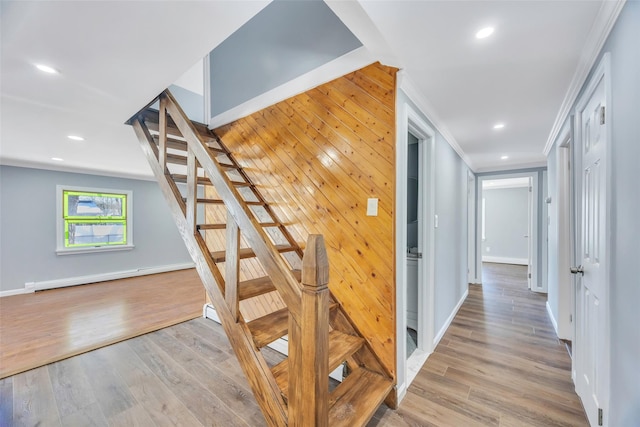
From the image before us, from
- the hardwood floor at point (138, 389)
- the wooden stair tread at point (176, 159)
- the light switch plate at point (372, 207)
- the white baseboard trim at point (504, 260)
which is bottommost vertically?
the hardwood floor at point (138, 389)

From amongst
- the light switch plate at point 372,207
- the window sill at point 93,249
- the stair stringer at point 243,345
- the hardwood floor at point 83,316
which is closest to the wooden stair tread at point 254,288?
the stair stringer at point 243,345

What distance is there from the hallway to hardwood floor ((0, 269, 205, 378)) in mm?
2885

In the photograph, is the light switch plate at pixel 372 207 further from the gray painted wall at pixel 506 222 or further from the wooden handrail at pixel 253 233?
the gray painted wall at pixel 506 222

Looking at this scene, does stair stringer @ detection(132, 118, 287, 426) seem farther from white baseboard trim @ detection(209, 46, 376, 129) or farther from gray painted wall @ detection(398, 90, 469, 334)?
gray painted wall @ detection(398, 90, 469, 334)

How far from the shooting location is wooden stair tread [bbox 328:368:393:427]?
1389mm

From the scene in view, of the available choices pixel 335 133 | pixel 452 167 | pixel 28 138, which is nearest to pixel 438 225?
pixel 452 167

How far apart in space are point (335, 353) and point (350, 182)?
1149mm

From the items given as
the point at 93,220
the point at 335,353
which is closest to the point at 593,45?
the point at 335,353

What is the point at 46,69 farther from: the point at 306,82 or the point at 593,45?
the point at 593,45

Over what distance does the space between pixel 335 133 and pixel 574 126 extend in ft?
6.03

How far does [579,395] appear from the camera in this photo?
5.80 ft

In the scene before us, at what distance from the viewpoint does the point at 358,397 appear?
154 centimetres

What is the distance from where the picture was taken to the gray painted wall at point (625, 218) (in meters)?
0.98

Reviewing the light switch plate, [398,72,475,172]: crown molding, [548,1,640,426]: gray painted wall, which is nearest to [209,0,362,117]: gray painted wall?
[398,72,475,172]: crown molding
